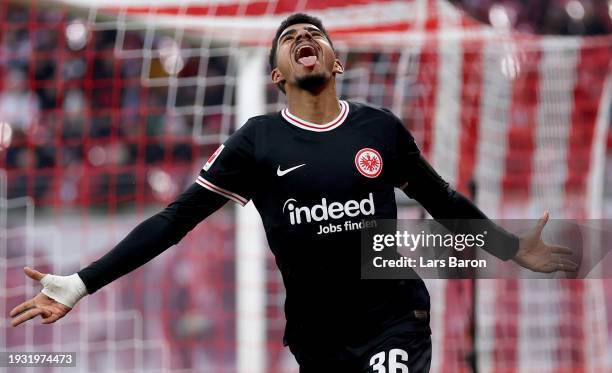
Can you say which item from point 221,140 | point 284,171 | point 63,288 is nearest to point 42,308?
point 63,288

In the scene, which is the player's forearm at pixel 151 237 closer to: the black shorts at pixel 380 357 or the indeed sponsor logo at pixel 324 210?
the indeed sponsor logo at pixel 324 210

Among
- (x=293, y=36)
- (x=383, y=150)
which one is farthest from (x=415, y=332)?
(x=293, y=36)

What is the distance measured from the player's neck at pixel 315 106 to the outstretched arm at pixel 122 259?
41 centimetres

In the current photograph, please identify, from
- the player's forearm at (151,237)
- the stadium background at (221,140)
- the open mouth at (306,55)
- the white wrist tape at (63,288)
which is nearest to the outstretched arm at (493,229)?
the open mouth at (306,55)

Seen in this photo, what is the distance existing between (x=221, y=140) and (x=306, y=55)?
11.4 feet

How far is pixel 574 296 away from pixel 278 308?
210cm

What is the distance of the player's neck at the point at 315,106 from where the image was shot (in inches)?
153

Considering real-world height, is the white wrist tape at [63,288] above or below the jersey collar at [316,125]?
below

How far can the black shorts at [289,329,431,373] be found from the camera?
372 centimetres

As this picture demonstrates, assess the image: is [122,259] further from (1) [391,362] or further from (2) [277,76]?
(1) [391,362]

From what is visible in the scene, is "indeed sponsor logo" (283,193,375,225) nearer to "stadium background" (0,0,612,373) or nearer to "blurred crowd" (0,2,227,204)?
"stadium background" (0,0,612,373)

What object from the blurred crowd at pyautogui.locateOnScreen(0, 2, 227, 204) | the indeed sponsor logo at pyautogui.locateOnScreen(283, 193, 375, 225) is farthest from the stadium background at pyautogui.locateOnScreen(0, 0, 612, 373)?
the indeed sponsor logo at pyautogui.locateOnScreen(283, 193, 375, 225)

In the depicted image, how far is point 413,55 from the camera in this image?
24.8ft

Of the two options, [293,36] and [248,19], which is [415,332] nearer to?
[293,36]
